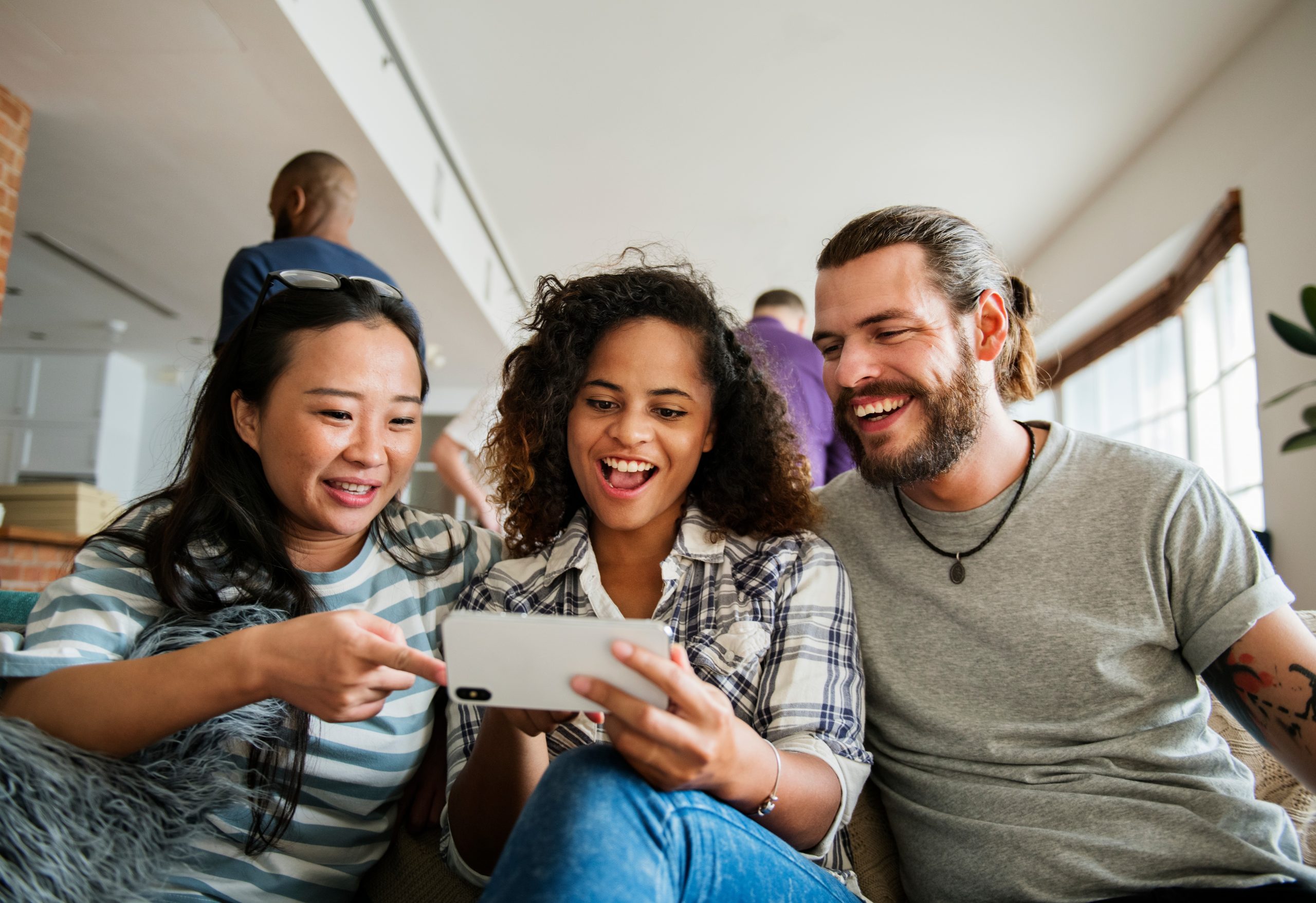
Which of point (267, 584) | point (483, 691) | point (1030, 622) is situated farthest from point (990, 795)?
point (267, 584)

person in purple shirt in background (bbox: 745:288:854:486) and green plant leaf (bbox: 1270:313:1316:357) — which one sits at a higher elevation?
person in purple shirt in background (bbox: 745:288:854:486)

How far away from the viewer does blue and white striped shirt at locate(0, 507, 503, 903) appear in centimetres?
102

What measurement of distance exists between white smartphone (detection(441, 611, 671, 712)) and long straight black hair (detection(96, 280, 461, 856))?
0.45 metres

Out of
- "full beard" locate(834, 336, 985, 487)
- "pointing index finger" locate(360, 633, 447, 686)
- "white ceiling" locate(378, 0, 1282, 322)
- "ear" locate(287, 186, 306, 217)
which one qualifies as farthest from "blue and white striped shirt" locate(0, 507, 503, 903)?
"white ceiling" locate(378, 0, 1282, 322)

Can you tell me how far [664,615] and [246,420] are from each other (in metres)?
0.72

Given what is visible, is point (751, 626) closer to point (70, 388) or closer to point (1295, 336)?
point (1295, 336)

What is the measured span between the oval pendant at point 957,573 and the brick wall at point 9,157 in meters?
Answer: 3.80

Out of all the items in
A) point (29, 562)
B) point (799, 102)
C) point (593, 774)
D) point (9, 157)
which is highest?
point (799, 102)

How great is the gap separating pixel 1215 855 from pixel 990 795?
0.26 metres

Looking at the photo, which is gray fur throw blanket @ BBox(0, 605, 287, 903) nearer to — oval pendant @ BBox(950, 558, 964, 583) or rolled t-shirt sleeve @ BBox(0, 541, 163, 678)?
rolled t-shirt sleeve @ BBox(0, 541, 163, 678)

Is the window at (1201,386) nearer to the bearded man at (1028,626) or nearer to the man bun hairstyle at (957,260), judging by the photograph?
the man bun hairstyle at (957,260)

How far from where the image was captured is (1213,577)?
1119mm

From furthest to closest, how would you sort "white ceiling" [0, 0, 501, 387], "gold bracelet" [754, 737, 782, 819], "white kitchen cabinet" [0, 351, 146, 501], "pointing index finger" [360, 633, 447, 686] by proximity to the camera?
1. "white kitchen cabinet" [0, 351, 146, 501]
2. "white ceiling" [0, 0, 501, 387]
3. "gold bracelet" [754, 737, 782, 819]
4. "pointing index finger" [360, 633, 447, 686]

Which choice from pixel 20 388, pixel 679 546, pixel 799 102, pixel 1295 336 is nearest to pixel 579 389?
pixel 679 546
